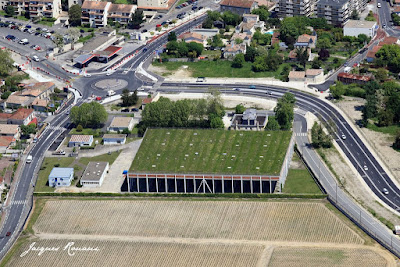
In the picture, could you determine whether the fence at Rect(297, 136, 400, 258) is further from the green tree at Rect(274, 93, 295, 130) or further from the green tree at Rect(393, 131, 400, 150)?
the green tree at Rect(393, 131, 400, 150)

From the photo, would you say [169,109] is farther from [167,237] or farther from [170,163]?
[167,237]

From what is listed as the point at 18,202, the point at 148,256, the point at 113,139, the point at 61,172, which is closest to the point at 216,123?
the point at 113,139

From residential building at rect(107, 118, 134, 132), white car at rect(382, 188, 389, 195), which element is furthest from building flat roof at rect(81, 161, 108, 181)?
white car at rect(382, 188, 389, 195)

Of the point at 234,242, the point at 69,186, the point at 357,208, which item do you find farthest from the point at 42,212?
the point at 357,208

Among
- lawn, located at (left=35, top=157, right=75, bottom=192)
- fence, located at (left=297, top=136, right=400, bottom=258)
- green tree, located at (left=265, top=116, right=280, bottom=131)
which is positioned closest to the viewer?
fence, located at (left=297, top=136, right=400, bottom=258)

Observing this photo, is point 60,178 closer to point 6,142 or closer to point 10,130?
point 6,142

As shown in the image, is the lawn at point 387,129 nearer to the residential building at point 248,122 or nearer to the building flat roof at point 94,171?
the residential building at point 248,122
